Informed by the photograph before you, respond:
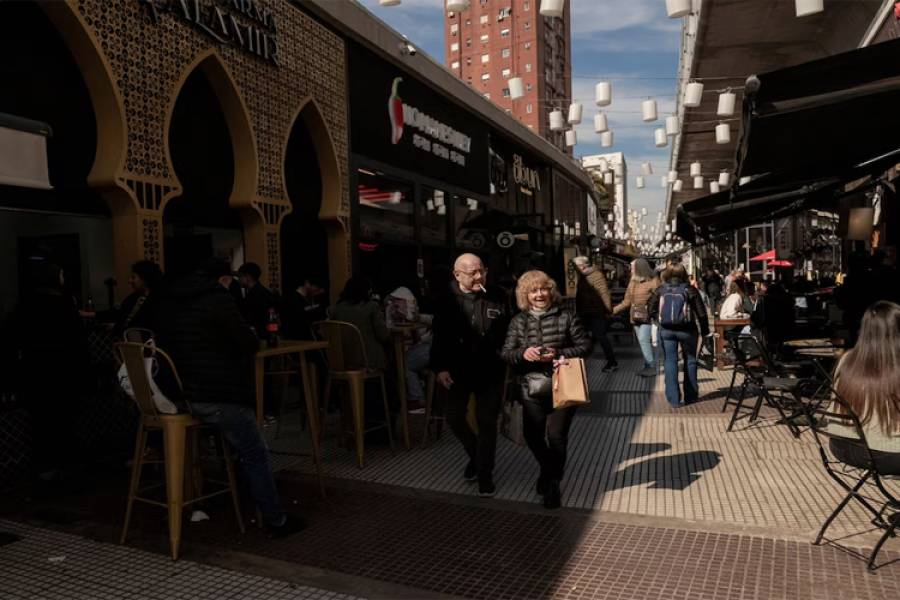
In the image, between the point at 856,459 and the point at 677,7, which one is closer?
the point at 856,459

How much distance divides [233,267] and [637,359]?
7.22m

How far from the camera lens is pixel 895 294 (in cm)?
703

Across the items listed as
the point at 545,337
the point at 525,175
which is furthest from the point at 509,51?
the point at 545,337

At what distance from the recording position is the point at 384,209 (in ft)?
40.1

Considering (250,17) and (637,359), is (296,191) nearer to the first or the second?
(250,17)

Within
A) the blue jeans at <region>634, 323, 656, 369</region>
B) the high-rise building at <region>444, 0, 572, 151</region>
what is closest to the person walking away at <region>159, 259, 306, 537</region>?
the blue jeans at <region>634, 323, 656, 369</region>

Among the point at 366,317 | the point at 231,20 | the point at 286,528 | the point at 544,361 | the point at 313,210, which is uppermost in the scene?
the point at 231,20

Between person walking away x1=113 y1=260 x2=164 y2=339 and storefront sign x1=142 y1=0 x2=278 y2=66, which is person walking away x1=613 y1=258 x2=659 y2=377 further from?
person walking away x1=113 y1=260 x2=164 y2=339

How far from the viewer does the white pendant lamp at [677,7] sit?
913 cm

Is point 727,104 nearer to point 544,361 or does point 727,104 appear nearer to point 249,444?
point 544,361

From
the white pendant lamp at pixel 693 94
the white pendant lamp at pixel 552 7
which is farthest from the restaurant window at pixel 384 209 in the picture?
the white pendant lamp at pixel 693 94

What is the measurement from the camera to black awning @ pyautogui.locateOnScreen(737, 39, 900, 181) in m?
4.32

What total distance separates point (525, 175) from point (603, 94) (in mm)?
7648

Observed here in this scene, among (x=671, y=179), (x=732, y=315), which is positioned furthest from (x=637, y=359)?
(x=671, y=179)
